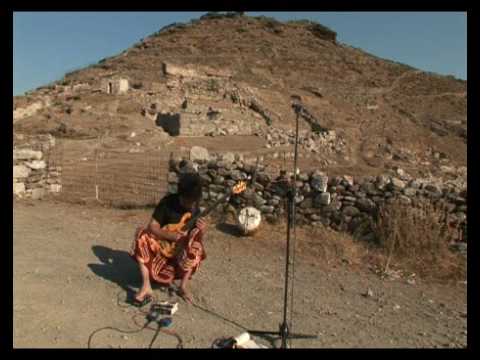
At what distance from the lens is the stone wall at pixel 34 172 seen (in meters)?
8.11

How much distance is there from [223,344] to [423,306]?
7.23 feet

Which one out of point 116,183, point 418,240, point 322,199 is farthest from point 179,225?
point 116,183

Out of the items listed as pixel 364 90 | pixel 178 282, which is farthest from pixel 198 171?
pixel 364 90

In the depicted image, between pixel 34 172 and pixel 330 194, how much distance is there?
19.8 ft

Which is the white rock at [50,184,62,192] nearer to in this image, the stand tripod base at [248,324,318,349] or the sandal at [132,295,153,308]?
the sandal at [132,295,153,308]

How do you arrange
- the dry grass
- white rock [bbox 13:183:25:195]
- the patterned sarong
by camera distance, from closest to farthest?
the patterned sarong
the dry grass
white rock [bbox 13:183:25:195]

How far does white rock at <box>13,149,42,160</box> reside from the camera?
8.12m

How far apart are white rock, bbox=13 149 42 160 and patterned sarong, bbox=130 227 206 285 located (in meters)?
5.50

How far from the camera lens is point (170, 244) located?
156 inches

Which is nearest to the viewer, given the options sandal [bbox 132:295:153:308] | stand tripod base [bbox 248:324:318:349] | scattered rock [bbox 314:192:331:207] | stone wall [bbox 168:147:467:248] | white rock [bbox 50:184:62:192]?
stand tripod base [bbox 248:324:318:349]

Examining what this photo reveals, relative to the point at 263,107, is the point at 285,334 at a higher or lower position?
lower

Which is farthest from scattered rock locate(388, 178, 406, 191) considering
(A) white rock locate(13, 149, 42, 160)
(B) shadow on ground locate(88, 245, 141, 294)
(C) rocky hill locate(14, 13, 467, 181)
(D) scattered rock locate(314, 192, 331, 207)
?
(A) white rock locate(13, 149, 42, 160)

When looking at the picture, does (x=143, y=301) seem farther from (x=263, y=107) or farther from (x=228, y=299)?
(x=263, y=107)
